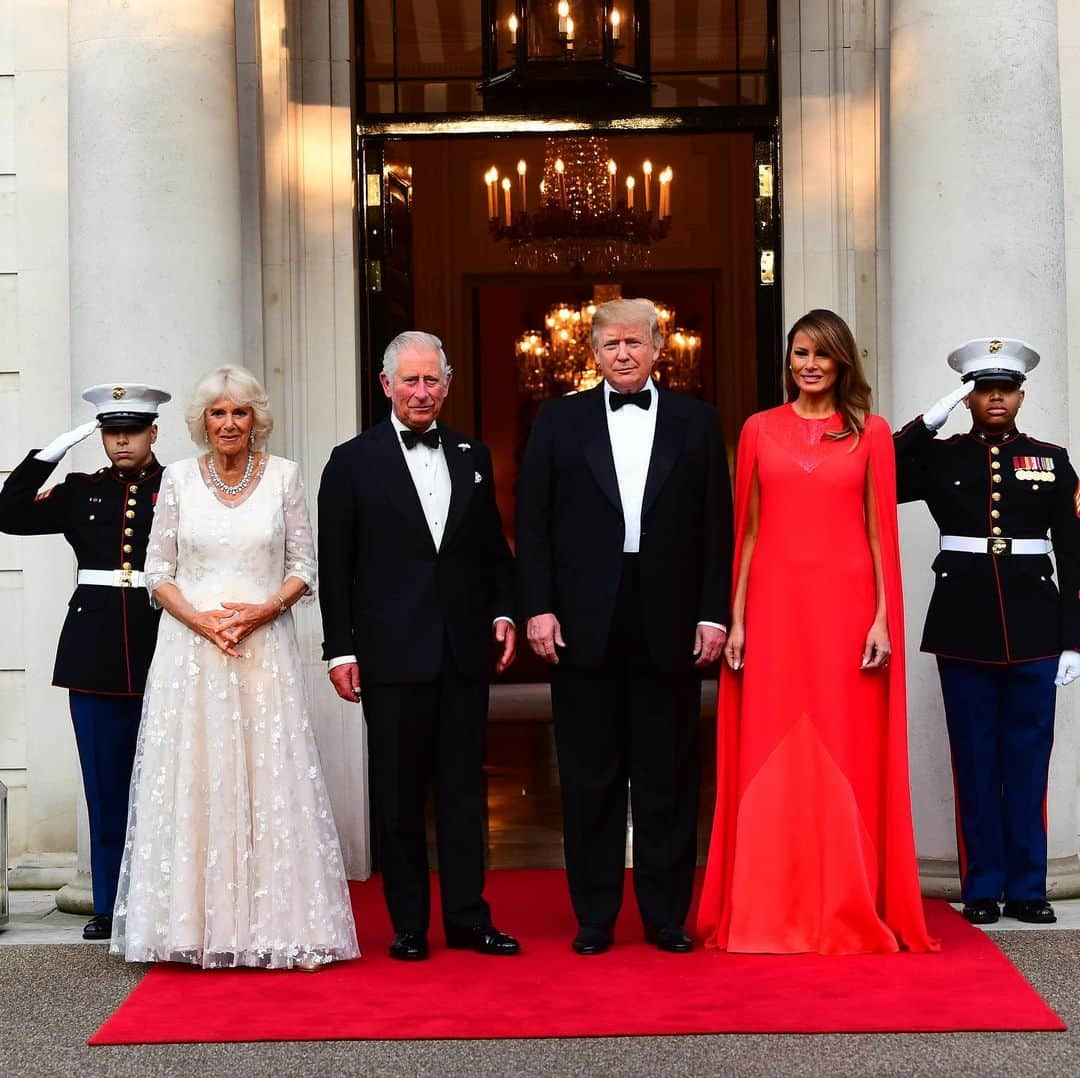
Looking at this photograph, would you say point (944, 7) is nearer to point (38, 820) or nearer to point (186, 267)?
point (186, 267)

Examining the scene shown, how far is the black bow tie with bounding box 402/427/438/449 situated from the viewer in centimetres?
560

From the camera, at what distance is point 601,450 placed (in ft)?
18.5

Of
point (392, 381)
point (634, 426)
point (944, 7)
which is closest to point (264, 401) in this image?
point (392, 381)

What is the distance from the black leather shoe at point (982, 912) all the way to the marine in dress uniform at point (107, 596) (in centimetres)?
278

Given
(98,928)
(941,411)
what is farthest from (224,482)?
(941,411)

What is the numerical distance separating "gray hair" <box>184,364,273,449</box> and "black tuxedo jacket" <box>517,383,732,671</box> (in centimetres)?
82

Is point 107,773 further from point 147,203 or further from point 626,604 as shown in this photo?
point 147,203

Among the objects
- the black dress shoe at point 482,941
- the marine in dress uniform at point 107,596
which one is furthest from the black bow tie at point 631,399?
the black dress shoe at point 482,941

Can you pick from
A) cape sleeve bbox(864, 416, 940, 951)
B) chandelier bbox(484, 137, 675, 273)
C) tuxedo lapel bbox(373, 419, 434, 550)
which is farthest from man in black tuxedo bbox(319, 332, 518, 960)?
chandelier bbox(484, 137, 675, 273)

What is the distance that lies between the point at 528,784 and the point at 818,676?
4.11m

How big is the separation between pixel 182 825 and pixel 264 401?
4.16ft

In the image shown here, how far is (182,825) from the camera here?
5406mm

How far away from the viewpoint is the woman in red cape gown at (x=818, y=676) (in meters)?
5.63

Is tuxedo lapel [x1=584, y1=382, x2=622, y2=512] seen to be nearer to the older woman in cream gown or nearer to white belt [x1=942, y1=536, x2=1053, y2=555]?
the older woman in cream gown
